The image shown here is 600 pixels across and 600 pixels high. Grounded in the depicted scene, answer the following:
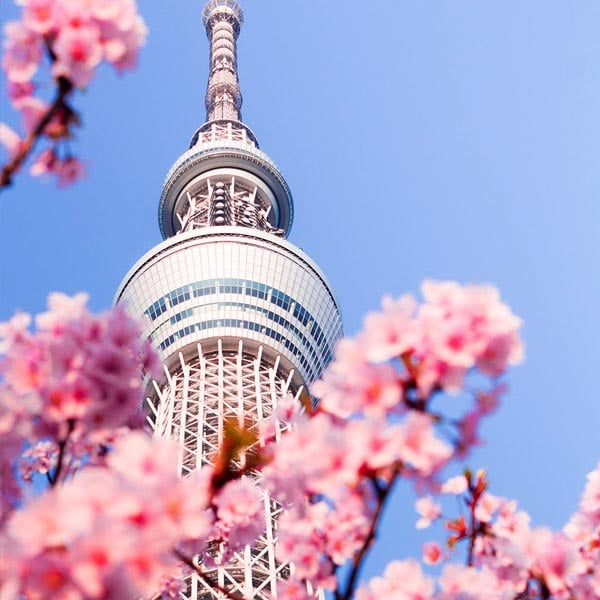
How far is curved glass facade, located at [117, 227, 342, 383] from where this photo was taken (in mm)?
51094

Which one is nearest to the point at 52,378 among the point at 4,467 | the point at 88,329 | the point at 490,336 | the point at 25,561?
the point at 88,329

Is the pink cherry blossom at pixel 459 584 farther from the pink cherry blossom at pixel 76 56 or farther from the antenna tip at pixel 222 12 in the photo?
the antenna tip at pixel 222 12

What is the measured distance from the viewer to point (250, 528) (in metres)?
5.42

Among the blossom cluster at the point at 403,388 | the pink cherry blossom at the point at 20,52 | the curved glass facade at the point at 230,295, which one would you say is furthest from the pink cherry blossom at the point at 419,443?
the curved glass facade at the point at 230,295

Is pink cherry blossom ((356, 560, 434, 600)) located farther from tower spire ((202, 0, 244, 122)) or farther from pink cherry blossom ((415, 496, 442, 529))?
tower spire ((202, 0, 244, 122))

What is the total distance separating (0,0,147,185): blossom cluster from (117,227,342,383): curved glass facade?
47.2m

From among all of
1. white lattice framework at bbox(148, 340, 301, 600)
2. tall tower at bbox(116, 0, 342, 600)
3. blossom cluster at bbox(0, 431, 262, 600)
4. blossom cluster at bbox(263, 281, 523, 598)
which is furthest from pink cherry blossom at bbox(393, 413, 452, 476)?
tall tower at bbox(116, 0, 342, 600)

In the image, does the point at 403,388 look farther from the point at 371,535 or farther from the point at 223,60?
the point at 223,60

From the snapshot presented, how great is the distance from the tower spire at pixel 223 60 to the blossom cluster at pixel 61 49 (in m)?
72.0

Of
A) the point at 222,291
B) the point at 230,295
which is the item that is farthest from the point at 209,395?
the point at 222,291

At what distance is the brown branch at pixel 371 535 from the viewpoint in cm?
277

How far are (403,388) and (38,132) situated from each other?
1857 millimetres

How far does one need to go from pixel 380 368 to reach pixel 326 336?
5214 centimetres

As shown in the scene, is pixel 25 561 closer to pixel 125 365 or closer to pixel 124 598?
pixel 124 598
